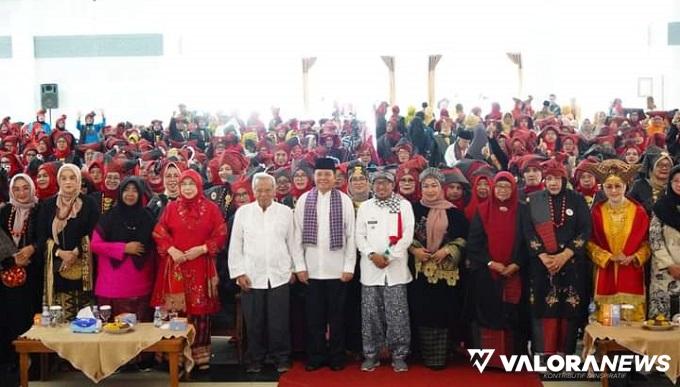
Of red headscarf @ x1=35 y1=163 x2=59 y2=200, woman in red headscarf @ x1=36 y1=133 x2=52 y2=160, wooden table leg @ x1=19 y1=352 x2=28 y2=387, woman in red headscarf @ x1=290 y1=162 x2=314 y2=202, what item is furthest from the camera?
woman in red headscarf @ x1=36 y1=133 x2=52 y2=160

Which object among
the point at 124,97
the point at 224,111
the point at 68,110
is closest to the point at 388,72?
the point at 224,111

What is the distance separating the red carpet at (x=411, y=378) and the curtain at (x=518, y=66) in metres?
16.9

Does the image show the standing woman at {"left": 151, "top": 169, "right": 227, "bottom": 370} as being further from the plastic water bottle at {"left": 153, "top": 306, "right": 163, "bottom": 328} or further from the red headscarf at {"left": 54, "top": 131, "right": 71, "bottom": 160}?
the red headscarf at {"left": 54, "top": 131, "right": 71, "bottom": 160}

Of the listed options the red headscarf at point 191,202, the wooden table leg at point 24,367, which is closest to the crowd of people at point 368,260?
the red headscarf at point 191,202

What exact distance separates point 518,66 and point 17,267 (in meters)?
17.8

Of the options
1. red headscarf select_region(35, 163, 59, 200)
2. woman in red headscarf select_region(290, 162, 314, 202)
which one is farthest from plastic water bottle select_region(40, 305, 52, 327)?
woman in red headscarf select_region(290, 162, 314, 202)

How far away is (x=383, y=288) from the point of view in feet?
17.8

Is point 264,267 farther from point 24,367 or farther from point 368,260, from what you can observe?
point 24,367

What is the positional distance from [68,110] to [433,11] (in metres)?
9.58

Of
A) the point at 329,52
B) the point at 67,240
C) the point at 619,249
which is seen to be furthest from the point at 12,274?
the point at 329,52

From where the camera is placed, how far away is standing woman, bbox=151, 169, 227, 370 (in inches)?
212

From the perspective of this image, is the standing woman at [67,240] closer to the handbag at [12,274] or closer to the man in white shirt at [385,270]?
the handbag at [12,274]

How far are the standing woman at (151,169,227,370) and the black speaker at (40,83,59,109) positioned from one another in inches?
598

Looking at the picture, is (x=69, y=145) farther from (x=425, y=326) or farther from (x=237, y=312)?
Result: (x=425, y=326)
